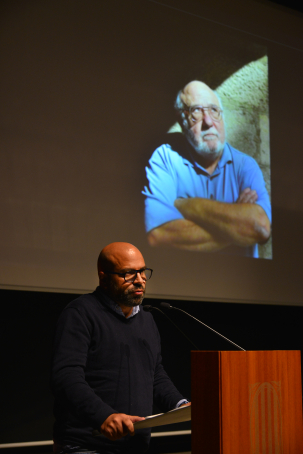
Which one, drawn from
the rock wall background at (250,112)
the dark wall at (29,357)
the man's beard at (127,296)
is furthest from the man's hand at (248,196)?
the man's beard at (127,296)

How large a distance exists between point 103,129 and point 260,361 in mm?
2552

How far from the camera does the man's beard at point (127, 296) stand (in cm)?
194

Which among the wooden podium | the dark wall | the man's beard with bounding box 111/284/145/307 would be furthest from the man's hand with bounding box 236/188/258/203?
the wooden podium

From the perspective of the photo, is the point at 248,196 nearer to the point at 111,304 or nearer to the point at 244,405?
the point at 111,304

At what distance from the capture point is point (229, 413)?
126cm

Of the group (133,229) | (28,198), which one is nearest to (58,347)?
(28,198)

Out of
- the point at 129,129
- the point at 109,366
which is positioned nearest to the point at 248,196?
the point at 129,129

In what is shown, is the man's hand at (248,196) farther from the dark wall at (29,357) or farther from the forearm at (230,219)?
the dark wall at (29,357)

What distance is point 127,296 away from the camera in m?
1.94

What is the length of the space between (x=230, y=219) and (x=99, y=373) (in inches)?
92.8

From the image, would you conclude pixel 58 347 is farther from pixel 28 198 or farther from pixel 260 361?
pixel 28 198

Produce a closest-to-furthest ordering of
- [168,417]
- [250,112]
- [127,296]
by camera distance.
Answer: [168,417] → [127,296] → [250,112]

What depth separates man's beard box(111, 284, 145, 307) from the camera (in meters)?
1.94

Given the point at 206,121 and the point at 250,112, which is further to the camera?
the point at 250,112
